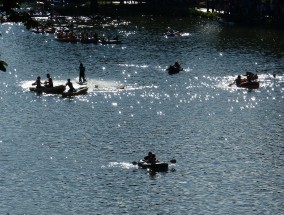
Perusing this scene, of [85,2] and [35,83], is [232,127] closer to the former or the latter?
[35,83]

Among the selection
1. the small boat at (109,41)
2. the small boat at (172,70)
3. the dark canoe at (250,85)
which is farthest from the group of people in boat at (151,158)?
the small boat at (109,41)

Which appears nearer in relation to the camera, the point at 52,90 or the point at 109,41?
the point at 52,90

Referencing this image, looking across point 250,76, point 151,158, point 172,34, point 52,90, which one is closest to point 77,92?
point 52,90

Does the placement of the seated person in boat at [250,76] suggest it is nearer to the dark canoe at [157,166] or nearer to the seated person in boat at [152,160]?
the seated person in boat at [152,160]

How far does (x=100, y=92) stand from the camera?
327 ft

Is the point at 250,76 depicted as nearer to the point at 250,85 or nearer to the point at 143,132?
the point at 250,85

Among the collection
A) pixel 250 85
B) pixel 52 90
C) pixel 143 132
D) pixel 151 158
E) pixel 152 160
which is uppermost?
pixel 151 158

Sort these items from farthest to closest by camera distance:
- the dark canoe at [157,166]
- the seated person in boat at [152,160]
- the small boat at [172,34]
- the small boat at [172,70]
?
1. the small boat at [172,34]
2. the small boat at [172,70]
3. the seated person in boat at [152,160]
4. the dark canoe at [157,166]

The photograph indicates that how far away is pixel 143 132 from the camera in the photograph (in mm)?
81438

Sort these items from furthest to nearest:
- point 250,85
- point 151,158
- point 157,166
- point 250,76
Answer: point 250,76, point 250,85, point 151,158, point 157,166

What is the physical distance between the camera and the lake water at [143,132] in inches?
2448

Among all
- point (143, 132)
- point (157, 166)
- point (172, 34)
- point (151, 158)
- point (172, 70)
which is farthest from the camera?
point (172, 34)

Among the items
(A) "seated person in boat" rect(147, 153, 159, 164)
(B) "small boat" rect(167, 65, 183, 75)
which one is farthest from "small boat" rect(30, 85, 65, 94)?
(A) "seated person in boat" rect(147, 153, 159, 164)

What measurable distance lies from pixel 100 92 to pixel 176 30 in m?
57.2
